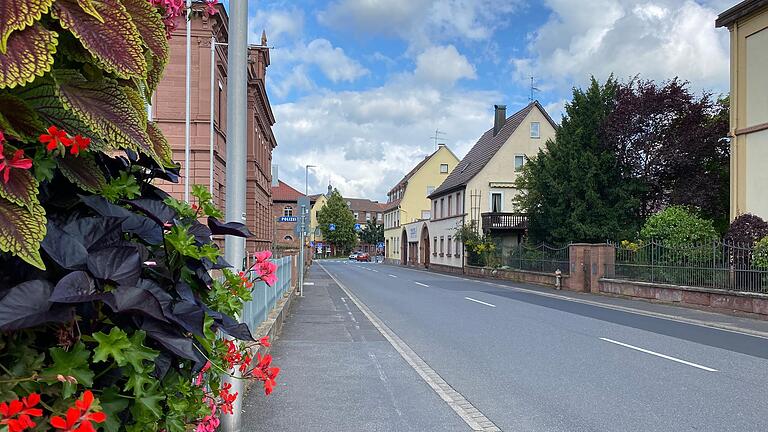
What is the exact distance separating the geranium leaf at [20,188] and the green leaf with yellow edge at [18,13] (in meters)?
0.26

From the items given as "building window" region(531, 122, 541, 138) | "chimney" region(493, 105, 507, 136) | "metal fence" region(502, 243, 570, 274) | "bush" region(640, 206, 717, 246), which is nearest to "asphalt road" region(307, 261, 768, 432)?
"bush" region(640, 206, 717, 246)

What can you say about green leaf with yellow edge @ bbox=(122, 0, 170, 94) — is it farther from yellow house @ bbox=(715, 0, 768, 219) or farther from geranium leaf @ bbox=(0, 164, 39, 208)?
yellow house @ bbox=(715, 0, 768, 219)

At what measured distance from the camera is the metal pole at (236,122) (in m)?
4.71

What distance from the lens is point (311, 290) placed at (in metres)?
25.5

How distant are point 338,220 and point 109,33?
103m

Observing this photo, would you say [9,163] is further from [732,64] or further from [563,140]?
[563,140]

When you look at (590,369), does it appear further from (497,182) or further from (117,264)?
(497,182)

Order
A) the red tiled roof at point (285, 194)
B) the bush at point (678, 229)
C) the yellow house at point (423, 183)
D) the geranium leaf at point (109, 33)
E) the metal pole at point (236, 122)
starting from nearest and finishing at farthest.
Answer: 1. the geranium leaf at point (109, 33)
2. the metal pole at point (236, 122)
3. the bush at point (678, 229)
4. the yellow house at point (423, 183)
5. the red tiled roof at point (285, 194)

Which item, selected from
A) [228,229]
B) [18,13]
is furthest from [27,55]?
[228,229]

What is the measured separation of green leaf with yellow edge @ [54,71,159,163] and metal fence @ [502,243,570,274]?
1102 inches

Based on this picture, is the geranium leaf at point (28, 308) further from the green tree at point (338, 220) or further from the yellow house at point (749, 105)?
the green tree at point (338, 220)

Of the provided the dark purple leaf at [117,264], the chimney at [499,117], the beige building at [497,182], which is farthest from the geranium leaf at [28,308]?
the chimney at [499,117]

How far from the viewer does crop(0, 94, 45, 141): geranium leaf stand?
136cm

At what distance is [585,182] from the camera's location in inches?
1222
